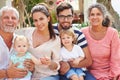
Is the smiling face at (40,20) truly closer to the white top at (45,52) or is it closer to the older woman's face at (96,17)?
the white top at (45,52)

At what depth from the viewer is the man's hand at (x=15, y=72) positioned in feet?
13.5

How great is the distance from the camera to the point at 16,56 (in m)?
4.18

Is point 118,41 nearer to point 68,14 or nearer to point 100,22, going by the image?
point 100,22

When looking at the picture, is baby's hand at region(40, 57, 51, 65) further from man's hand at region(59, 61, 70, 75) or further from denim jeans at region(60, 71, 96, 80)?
denim jeans at region(60, 71, 96, 80)

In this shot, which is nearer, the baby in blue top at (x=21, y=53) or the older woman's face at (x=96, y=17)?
the baby in blue top at (x=21, y=53)

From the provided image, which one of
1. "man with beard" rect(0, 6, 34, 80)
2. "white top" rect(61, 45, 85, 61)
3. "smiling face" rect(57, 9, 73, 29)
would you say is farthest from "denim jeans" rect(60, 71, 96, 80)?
"smiling face" rect(57, 9, 73, 29)

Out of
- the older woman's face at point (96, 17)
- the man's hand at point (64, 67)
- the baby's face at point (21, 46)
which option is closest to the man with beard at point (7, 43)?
the baby's face at point (21, 46)

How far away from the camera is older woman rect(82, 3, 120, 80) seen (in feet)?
15.0

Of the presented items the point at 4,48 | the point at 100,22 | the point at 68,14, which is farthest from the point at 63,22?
the point at 4,48

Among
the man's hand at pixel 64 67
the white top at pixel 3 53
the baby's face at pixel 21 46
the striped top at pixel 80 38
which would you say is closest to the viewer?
the baby's face at pixel 21 46

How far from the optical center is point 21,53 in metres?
4.18

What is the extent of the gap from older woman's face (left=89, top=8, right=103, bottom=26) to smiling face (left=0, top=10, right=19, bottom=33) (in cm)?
100

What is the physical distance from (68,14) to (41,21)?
1.25 feet

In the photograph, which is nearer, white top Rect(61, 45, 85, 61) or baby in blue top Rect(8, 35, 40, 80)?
baby in blue top Rect(8, 35, 40, 80)
